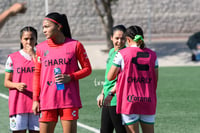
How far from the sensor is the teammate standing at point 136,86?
641cm

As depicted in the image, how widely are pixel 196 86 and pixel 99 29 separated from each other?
19922 mm

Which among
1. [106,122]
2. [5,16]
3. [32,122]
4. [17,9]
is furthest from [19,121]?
[17,9]

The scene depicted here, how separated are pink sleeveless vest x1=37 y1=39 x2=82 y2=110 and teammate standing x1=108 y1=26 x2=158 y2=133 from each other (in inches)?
20.4

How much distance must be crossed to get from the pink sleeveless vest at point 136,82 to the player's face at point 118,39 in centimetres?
86

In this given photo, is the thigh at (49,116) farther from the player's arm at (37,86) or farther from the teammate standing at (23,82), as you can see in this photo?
the teammate standing at (23,82)

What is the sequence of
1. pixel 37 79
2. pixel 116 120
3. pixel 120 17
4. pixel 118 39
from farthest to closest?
pixel 120 17, pixel 118 39, pixel 116 120, pixel 37 79

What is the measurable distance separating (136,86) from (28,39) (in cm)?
165

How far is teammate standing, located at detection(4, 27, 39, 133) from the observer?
23.5ft

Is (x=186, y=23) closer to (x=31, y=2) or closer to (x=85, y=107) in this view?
(x=31, y=2)

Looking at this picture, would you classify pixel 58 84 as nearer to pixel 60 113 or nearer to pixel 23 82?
pixel 60 113

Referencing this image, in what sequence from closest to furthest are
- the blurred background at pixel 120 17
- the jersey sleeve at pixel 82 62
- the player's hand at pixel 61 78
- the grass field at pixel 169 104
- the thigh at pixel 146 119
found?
the player's hand at pixel 61 78 → the jersey sleeve at pixel 82 62 → the thigh at pixel 146 119 → the grass field at pixel 169 104 → the blurred background at pixel 120 17

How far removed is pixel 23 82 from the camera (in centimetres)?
717

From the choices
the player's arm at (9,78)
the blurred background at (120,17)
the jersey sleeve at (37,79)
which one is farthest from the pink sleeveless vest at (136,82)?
the blurred background at (120,17)

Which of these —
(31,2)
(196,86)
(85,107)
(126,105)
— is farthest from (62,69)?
(31,2)
